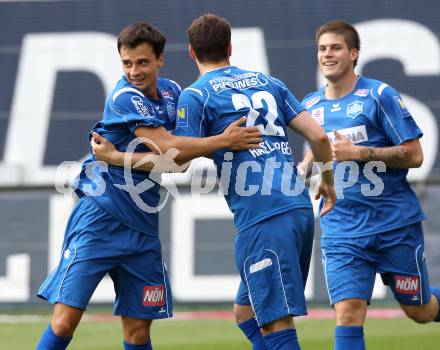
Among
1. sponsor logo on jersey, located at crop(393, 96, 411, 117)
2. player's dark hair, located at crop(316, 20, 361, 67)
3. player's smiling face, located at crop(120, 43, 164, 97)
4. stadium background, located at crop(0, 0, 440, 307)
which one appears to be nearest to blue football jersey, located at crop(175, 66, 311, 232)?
player's smiling face, located at crop(120, 43, 164, 97)

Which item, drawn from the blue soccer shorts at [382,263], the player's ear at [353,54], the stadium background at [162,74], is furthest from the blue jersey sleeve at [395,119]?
the stadium background at [162,74]

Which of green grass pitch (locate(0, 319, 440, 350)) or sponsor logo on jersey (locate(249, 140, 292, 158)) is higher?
sponsor logo on jersey (locate(249, 140, 292, 158))

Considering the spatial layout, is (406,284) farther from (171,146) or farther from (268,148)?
(171,146)

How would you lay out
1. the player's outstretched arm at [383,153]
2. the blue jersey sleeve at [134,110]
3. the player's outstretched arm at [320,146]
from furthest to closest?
the player's outstretched arm at [383,153] → the blue jersey sleeve at [134,110] → the player's outstretched arm at [320,146]

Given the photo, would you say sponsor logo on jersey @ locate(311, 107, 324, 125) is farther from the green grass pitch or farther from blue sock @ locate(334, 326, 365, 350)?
the green grass pitch

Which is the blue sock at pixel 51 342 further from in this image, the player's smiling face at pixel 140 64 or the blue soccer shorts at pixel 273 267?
the player's smiling face at pixel 140 64

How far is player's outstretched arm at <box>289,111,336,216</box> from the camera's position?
5148 millimetres

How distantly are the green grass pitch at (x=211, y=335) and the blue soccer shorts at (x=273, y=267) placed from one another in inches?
120

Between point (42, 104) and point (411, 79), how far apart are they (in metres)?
4.89

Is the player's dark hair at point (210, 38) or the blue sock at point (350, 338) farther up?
the player's dark hair at point (210, 38)

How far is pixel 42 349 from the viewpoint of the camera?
5.56 m

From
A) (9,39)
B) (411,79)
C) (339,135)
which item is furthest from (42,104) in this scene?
(339,135)

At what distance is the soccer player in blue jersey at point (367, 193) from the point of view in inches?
238

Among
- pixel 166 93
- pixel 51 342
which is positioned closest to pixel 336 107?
pixel 166 93
